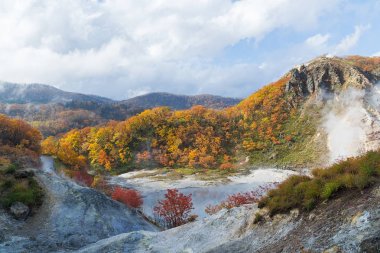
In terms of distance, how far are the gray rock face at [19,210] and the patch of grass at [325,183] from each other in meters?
25.3

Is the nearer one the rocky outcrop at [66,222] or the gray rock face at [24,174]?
the rocky outcrop at [66,222]

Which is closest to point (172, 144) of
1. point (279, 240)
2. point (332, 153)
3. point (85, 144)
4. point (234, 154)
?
point (234, 154)

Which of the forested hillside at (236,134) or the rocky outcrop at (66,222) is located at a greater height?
the forested hillside at (236,134)

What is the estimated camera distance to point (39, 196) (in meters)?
39.5

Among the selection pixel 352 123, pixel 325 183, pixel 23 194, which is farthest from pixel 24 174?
pixel 352 123

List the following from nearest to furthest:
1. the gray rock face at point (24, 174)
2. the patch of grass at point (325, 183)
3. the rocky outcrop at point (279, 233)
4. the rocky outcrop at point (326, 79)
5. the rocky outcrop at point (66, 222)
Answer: the rocky outcrop at point (279, 233) → the patch of grass at point (325, 183) → the rocky outcrop at point (66, 222) → the gray rock face at point (24, 174) → the rocky outcrop at point (326, 79)

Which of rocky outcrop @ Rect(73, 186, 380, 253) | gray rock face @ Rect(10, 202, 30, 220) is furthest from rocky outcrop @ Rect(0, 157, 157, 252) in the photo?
rocky outcrop @ Rect(73, 186, 380, 253)

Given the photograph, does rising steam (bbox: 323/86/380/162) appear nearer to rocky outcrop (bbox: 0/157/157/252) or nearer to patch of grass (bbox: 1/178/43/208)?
rocky outcrop (bbox: 0/157/157/252)

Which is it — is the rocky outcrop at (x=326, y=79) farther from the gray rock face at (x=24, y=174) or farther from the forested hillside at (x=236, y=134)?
the gray rock face at (x=24, y=174)

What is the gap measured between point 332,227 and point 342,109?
4600 inches

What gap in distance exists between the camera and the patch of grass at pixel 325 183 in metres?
17.2

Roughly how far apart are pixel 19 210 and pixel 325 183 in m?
29.8

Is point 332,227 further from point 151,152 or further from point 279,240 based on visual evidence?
point 151,152

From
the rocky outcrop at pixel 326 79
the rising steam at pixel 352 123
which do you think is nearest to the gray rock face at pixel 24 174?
the rising steam at pixel 352 123
